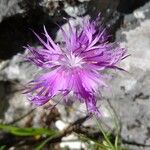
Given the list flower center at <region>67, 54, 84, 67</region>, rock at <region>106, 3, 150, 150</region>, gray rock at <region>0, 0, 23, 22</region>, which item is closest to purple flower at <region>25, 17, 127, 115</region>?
flower center at <region>67, 54, 84, 67</region>

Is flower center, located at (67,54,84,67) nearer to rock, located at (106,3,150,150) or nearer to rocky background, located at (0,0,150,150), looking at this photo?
rocky background, located at (0,0,150,150)

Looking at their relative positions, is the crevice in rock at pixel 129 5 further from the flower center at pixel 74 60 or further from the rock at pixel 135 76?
the flower center at pixel 74 60

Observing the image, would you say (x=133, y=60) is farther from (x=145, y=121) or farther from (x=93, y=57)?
(x=93, y=57)

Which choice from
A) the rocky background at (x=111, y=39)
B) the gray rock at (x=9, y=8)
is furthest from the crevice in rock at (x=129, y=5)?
the gray rock at (x=9, y=8)

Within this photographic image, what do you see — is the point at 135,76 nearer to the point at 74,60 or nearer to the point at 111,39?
the point at 111,39

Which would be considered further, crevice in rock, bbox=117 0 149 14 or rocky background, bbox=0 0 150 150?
crevice in rock, bbox=117 0 149 14

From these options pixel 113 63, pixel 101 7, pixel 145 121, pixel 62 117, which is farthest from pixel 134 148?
pixel 113 63

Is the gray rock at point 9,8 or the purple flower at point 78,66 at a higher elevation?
the gray rock at point 9,8

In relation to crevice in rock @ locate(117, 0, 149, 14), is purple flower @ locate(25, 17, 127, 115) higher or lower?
lower
